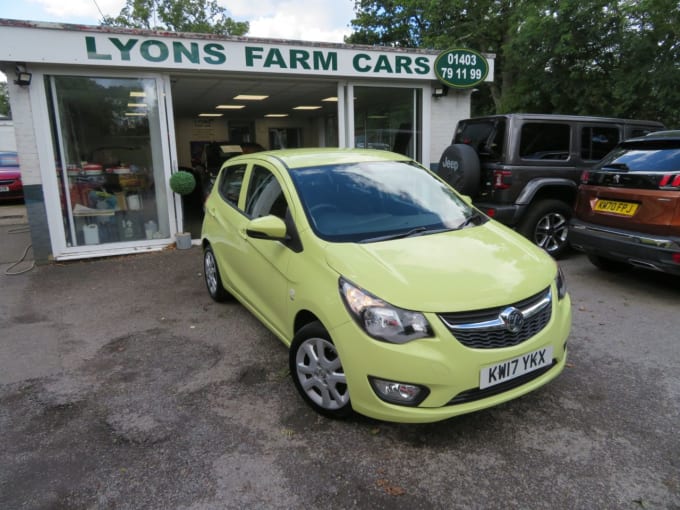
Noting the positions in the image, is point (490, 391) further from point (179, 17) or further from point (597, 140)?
point (179, 17)

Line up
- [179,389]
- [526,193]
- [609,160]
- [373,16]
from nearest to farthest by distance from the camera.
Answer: [179,389] < [609,160] < [526,193] < [373,16]

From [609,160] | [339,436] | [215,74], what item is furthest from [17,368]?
[609,160]

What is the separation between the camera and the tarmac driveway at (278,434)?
238cm

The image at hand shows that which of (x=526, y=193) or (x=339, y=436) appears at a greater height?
(x=526, y=193)

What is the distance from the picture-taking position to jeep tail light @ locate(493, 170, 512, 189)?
6.19 m

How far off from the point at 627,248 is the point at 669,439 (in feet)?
8.63

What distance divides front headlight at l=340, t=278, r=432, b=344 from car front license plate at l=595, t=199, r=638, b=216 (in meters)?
3.59

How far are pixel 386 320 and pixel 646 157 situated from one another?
158 inches

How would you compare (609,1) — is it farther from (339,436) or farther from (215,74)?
(339,436)

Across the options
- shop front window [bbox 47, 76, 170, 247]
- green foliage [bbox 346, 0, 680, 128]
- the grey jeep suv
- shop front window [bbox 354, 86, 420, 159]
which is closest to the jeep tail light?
the grey jeep suv

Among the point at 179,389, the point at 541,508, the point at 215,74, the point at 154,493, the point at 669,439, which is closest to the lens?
the point at 541,508

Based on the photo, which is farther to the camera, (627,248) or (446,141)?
(446,141)

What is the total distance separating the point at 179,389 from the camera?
3.42m

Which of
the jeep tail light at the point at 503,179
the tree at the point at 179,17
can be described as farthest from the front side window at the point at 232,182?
the tree at the point at 179,17
